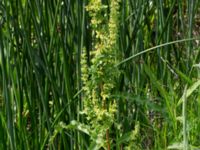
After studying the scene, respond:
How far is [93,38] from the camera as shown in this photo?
5.38 ft

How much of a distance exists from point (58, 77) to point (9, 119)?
0.69 feet

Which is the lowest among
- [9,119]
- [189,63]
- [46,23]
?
[9,119]

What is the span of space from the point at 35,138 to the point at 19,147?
6 centimetres

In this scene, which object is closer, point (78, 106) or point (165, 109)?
point (165, 109)

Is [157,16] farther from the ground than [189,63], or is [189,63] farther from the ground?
[157,16]

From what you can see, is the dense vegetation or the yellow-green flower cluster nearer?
the yellow-green flower cluster

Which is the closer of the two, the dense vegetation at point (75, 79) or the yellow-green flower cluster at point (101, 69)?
the yellow-green flower cluster at point (101, 69)

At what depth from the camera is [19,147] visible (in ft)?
5.40

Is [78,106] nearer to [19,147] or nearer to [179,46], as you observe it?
[19,147]

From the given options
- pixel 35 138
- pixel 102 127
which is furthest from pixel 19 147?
pixel 102 127

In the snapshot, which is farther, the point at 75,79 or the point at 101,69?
the point at 75,79

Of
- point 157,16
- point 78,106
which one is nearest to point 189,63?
point 157,16

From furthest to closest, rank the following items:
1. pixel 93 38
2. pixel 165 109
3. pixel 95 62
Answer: pixel 93 38 < pixel 165 109 < pixel 95 62

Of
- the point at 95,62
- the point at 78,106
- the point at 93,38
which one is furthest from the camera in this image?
the point at 93,38
